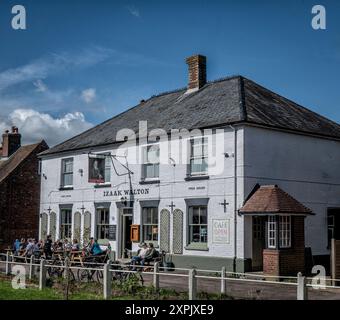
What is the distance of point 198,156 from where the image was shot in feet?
79.9

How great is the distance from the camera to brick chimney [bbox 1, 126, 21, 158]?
40.3 m

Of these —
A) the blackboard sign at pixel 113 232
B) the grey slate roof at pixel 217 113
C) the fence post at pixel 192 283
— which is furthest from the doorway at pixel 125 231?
the fence post at pixel 192 283

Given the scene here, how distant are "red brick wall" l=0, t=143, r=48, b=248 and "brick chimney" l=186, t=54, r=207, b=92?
41.7 ft

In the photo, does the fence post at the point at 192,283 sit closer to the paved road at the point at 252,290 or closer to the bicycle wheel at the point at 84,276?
the paved road at the point at 252,290

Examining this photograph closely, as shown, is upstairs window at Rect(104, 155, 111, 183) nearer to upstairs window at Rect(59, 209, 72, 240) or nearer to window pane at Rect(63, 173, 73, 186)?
window pane at Rect(63, 173, 73, 186)

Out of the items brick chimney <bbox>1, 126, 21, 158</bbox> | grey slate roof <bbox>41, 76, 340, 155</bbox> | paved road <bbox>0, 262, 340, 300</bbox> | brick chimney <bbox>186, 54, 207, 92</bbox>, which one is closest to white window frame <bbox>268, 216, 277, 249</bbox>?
paved road <bbox>0, 262, 340, 300</bbox>

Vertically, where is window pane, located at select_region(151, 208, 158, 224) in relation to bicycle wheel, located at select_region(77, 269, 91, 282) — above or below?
above

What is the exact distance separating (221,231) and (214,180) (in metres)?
2.09

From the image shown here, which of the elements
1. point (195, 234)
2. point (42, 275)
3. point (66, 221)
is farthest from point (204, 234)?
point (66, 221)

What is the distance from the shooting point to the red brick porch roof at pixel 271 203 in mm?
21188

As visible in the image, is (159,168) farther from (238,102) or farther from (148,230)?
(238,102)

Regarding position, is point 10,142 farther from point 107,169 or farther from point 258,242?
point 258,242

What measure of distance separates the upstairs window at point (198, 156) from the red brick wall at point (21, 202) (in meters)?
15.5
